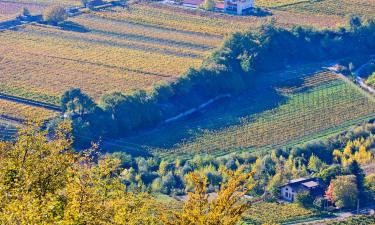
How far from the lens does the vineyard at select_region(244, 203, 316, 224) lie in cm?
3512

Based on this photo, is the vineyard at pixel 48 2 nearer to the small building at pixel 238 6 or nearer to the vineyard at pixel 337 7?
the small building at pixel 238 6

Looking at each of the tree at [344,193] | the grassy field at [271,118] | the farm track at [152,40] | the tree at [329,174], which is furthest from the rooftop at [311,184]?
the farm track at [152,40]

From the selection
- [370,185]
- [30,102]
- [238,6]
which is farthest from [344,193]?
[238,6]

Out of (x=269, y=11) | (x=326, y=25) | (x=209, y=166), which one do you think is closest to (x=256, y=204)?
(x=209, y=166)

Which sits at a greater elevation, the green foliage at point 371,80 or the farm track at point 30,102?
the green foliage at point 371,80

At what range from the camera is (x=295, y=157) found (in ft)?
138

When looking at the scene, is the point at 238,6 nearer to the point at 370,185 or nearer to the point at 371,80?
the point at 371,80

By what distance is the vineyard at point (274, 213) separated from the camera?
35.1 m

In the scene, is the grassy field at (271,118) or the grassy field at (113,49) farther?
the grassy field at (113,49)

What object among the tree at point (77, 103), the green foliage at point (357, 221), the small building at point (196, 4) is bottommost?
the green foliage at point (357, 221)

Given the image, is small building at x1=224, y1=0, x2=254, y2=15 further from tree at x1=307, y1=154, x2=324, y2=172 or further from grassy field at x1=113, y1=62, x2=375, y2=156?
tree at x1=307, y1=154, x2=324, y2=172

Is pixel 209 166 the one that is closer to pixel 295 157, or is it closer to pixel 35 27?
pixel 295 157

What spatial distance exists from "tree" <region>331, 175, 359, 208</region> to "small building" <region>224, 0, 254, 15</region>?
126 feet

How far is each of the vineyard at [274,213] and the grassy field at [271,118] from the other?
7.57m
